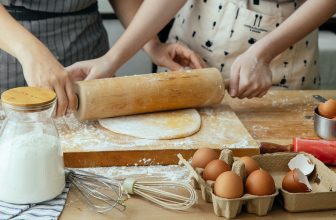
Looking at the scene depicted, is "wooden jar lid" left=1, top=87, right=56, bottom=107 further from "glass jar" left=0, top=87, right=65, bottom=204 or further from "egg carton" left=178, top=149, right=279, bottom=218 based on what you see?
"egg carton" left=178, top=149, right=279, bottom=218

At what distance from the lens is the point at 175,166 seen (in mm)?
1225

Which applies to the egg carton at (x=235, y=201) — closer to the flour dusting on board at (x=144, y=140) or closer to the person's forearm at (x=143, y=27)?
the flour dusting on board at (x=144, y=140)

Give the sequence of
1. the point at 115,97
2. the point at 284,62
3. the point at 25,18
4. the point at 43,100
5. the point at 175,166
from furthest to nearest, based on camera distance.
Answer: the point at 284,62 < the point at 25,18 < the point at 115,97 < the point at 175,166 < the point at 43,100

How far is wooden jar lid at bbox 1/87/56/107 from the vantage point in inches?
37.6

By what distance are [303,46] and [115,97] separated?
72cm

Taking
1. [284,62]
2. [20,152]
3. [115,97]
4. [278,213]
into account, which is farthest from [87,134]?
[284,62]

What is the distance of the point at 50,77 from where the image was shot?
4.28ft

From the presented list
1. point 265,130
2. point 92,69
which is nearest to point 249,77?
point 265,130

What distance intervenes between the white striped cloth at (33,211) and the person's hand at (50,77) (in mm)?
330

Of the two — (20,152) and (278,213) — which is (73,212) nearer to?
(20,152)

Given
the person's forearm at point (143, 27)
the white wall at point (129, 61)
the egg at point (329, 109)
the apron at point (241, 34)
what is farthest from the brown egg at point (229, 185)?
the white wall at point (129, 61)

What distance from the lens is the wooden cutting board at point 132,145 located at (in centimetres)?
120

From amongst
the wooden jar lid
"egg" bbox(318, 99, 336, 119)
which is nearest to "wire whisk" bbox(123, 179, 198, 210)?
the wooden jar lid

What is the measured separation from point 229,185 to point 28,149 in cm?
35
